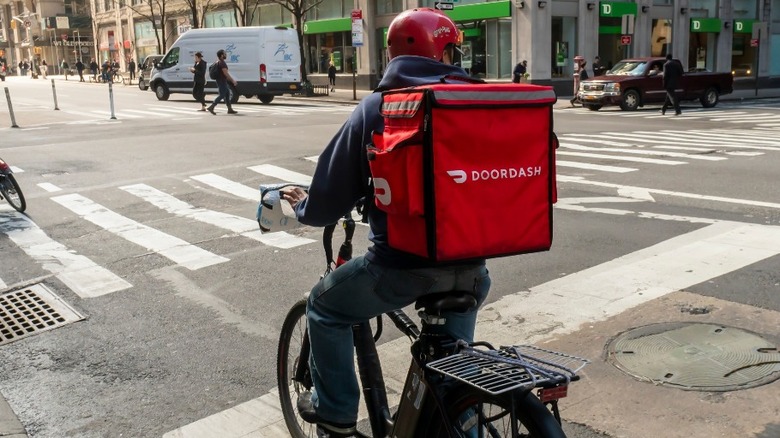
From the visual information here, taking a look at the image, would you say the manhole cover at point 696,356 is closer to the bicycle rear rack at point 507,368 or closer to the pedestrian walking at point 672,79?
the bicycle rear rack at point 507,368

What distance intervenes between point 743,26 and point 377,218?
146ft

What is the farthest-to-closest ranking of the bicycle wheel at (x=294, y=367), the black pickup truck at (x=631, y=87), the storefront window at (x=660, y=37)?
the storefront window at (x=660, y=37) < the black pickup truck at (x=631, y=87) < the bicycle wheel at (x=294, y=367)

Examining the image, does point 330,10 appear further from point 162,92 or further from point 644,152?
point 644,152

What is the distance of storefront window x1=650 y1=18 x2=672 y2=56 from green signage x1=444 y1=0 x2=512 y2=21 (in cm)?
874

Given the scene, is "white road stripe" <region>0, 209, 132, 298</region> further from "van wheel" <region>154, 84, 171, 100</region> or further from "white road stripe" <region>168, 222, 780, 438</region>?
"van wheel" <region>154, 84, 171, 100</region>

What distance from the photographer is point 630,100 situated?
26344 mm

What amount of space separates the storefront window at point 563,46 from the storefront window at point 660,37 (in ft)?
17.1

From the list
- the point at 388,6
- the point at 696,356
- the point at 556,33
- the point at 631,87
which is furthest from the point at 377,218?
the point at 388,6

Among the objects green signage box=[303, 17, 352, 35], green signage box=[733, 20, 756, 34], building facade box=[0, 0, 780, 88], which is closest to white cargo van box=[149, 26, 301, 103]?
building facade box=[0, 0, 780, 88]

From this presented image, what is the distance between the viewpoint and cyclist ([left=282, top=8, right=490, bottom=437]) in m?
2.63

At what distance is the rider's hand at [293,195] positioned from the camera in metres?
3.05

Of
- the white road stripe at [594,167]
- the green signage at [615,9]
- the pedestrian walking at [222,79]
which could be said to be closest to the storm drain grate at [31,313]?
the white road stripe at [594,167]

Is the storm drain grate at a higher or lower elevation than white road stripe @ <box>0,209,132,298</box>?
lower

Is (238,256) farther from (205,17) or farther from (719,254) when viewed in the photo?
(205,17)
